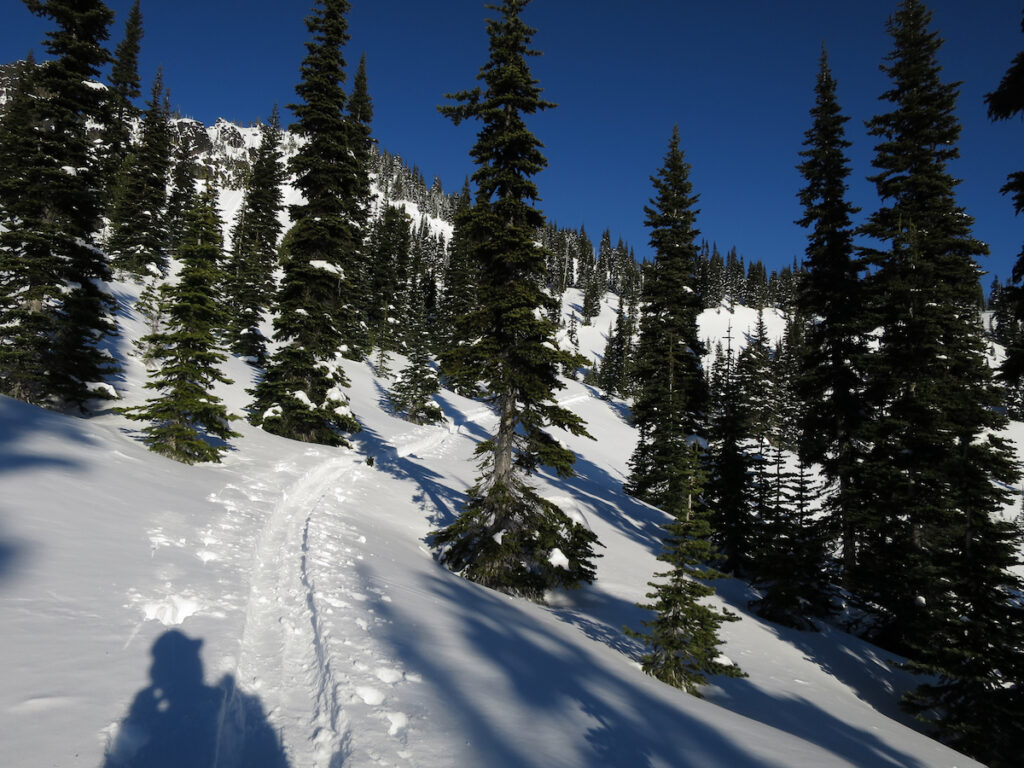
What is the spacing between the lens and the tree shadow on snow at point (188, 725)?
11.6 ft

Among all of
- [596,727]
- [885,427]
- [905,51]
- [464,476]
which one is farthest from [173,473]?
[905,51]

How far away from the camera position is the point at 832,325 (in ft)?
59.3

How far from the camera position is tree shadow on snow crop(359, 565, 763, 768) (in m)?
4.38

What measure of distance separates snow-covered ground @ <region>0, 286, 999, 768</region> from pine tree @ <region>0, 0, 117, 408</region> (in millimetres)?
4611

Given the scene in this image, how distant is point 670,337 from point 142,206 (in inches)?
1552

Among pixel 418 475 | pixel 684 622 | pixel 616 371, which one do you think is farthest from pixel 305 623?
pixel 616 371

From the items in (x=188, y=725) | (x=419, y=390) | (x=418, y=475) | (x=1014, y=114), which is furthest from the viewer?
(x=419, y=390)

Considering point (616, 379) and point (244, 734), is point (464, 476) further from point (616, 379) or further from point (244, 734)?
point (616, 379)

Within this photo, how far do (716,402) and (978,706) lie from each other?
51.1 feet

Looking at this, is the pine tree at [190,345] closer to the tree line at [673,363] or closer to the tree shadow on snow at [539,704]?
the tree line at [673,363]

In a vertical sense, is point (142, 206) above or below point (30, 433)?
above

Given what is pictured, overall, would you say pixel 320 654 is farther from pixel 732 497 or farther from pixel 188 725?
pixel 732 497

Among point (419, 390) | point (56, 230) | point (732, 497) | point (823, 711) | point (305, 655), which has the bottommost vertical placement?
point (823, 711)

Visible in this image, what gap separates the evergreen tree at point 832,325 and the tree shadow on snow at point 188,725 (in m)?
19.0
